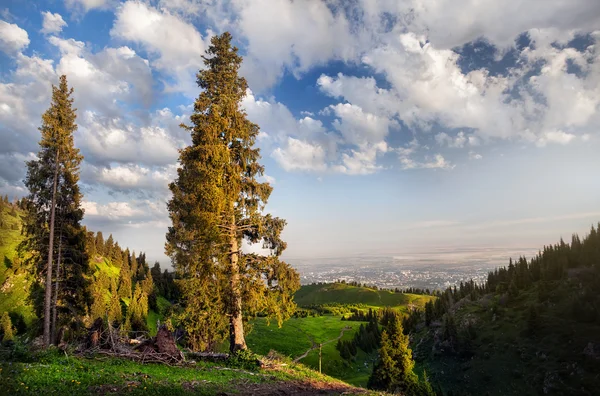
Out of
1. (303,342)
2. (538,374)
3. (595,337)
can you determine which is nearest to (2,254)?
(303,342)

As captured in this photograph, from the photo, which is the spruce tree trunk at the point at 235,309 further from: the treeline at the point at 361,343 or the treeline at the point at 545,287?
the treeline at the point at 545,287

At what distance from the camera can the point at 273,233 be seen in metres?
19.4

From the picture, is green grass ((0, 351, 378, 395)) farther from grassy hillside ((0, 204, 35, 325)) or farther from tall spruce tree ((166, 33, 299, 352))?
grassy hillside ((0, 204, 35, 325))

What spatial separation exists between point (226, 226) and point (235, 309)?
478 cm

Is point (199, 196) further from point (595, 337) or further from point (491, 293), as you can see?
point (491, 293)

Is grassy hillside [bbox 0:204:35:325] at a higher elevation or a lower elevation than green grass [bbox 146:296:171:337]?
higher

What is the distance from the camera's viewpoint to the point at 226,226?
723 inches

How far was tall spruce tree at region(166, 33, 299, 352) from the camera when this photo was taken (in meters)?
17.8

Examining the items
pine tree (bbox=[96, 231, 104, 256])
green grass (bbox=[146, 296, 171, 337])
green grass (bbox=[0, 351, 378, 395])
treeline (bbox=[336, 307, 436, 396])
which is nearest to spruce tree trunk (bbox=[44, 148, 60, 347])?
green grass (bbox=[0, 351, 378, 395])

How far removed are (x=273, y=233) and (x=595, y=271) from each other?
148963mm

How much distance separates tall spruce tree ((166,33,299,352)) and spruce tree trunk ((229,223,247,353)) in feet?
0.17

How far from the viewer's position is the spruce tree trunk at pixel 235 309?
17688mm

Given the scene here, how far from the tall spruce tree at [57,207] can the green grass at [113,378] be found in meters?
20.9

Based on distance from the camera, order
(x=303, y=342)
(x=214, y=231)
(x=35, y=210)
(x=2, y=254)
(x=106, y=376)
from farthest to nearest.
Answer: (x=303, y=342) < (x=2, y=254) < (x=35, y=210) < (x=214, y=231) < (x=106, y=376)
